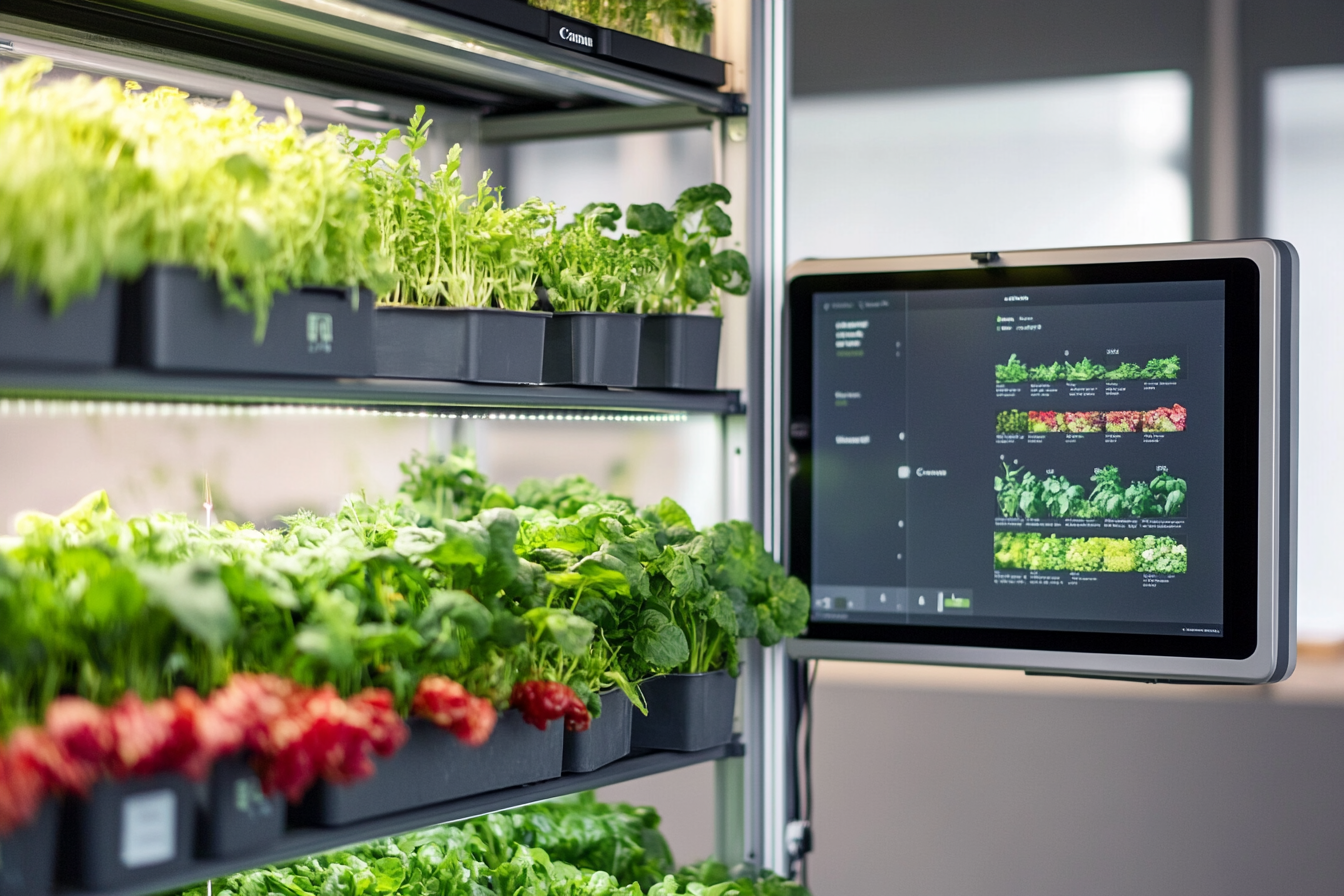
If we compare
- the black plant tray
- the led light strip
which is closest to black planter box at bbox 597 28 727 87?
the black plant tray

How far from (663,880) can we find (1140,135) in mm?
2836

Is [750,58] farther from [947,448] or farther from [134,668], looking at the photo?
[134,668]

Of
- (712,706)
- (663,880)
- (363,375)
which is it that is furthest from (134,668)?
(663,880)

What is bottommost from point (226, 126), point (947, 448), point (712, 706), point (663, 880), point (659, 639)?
point (663, 880)

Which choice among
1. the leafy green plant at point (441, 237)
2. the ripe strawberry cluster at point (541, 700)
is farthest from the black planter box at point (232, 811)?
the leafy green plant at point (441, 237)

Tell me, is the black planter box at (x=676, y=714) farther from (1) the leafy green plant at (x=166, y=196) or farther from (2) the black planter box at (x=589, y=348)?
(1) the leafy green plant at (x=166, y=196)

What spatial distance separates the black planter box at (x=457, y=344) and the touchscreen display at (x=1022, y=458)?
0.50 meters

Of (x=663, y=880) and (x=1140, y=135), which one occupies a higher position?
(x=1140, y=135)

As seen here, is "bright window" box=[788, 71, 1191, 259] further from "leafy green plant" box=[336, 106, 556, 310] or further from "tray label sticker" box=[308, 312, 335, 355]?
"tray label sticker" box=[308, 312, 335, 355]

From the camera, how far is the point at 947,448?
1.83 metres

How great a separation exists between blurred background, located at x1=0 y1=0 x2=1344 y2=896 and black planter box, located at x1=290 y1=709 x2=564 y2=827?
5.40 feet

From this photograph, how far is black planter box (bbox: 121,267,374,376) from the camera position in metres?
1.16

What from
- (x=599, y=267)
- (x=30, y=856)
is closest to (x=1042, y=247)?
(x=599, y=267)

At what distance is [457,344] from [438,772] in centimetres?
50
